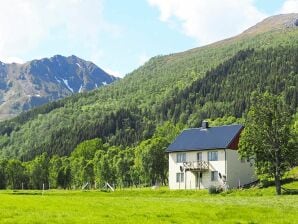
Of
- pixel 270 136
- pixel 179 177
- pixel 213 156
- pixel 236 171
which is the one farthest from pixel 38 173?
pixel 270 136

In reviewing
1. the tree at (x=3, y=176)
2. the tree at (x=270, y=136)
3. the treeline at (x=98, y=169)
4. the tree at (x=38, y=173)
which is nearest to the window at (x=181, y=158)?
the treeline at (x=98, y=169)

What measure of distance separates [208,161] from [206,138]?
192 inches

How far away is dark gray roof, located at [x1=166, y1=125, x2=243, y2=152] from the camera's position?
90188 millimetres

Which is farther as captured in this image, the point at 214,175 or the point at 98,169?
the point at 98,169

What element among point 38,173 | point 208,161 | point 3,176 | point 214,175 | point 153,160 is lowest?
point 3,176

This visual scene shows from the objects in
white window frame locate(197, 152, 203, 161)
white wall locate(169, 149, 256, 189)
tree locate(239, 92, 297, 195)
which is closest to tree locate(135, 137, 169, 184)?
white wall locate(169, 149, 256, 189)

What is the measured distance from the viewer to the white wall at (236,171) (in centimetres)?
8869

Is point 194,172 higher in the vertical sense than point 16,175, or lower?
higher

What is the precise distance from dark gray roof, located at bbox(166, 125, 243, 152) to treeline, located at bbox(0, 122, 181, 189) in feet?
82.7

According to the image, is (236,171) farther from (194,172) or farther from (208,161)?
(194,172)

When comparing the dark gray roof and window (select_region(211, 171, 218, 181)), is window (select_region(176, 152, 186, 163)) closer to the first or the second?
the dark gray roof

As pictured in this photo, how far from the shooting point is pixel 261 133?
64.2m

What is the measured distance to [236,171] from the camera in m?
90.0

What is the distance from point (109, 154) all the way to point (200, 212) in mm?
123646
